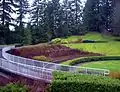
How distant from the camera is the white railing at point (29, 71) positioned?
825 inches

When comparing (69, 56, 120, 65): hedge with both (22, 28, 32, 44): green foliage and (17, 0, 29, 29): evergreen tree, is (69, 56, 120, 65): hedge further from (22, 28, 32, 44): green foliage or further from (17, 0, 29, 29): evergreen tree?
(17, 0, 29, 29): evergreen tree

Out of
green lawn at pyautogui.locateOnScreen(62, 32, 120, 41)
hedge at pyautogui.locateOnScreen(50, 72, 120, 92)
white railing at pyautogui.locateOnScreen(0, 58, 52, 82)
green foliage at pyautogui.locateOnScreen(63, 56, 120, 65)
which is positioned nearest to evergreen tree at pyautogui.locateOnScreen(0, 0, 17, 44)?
green lawn at pyautogui.locateOnScreen(62, 32, 120, 41)

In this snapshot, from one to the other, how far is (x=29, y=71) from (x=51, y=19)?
1482 inches

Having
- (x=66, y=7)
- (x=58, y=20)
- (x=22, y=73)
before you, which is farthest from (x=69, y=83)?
(x=66, y=7)

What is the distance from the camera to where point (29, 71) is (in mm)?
21984

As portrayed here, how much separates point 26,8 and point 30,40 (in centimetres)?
1246

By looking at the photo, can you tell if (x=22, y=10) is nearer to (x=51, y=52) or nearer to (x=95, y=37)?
(x=95, y=37)

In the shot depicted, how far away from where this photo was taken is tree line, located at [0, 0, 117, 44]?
5109 centimetres

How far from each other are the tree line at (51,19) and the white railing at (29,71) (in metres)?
24.7

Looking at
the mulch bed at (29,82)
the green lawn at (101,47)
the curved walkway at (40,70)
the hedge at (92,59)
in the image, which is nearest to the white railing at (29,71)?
the curved walkway at (40,70)

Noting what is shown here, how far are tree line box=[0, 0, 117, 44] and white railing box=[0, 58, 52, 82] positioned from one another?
81.0 feet

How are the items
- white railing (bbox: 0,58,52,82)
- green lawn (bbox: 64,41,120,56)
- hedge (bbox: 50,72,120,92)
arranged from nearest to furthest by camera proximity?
1. hedge (bbox: 50,72,120,92)
2. white railing (bbox: 0,58,52,82)
3. green lawn (bbox: 64,41,120,56)

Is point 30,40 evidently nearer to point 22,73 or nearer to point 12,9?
point 12,9

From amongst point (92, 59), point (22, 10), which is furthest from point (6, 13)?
point (92, 59)
